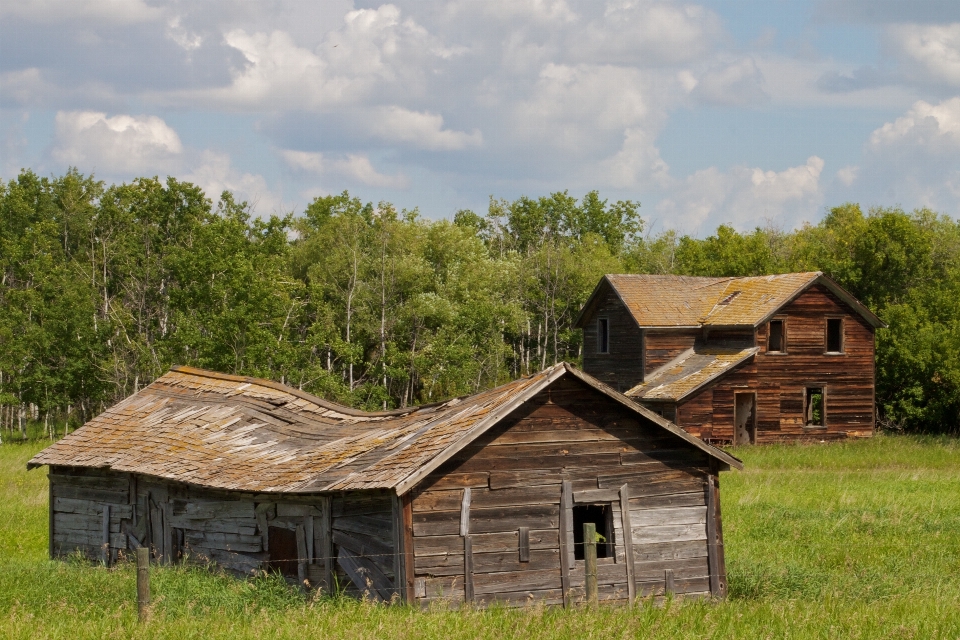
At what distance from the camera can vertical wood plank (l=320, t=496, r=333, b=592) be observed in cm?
1675

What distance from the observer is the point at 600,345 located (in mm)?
45781

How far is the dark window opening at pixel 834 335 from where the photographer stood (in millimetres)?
43438

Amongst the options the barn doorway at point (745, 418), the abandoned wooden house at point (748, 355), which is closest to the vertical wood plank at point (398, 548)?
the abandoned wooden house at point (748, 355)

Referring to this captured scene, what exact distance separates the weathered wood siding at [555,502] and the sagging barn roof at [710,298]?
80.7 ft

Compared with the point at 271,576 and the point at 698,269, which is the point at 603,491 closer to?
the point at 271,576

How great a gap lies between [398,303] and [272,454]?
32.9 m

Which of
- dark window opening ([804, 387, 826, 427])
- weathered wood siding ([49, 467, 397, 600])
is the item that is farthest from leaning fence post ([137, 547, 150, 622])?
dark window opening ([804, 387, 826, 427])

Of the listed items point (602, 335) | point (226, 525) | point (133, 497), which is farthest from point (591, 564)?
point (602, 335)

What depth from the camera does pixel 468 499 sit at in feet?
52.5

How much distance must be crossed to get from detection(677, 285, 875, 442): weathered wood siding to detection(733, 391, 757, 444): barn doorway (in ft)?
0.68

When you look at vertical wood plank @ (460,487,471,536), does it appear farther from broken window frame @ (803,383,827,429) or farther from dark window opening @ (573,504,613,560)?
broken window frame @ (803,383,827,429)

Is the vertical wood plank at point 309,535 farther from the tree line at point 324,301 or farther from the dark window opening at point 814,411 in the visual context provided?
the dark window opening at point 814,411

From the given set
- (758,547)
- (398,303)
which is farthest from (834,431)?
(758,547)

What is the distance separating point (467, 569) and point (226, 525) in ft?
16.1
